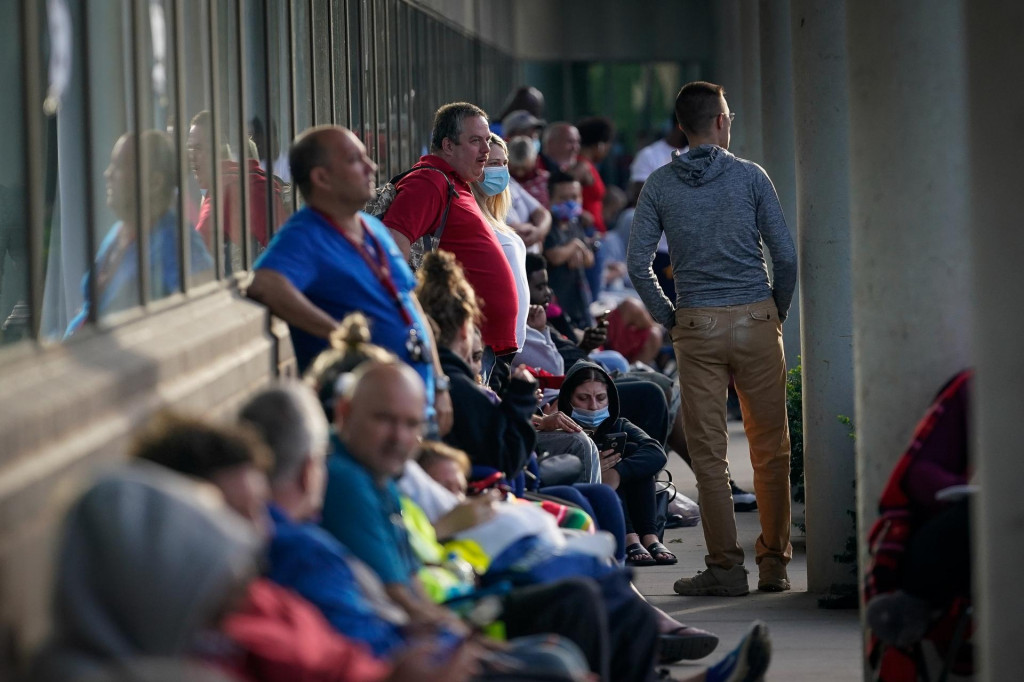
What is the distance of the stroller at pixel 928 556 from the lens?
4.44 metres

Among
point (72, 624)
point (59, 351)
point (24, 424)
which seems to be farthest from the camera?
point (59, 351)

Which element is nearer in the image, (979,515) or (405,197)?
(979,515)

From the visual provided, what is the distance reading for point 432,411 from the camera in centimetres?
493

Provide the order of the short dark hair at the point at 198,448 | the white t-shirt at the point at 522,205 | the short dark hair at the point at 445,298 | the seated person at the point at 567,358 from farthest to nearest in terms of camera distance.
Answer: the white t-shirt at the point at 522,205
the seated person at the point at 567,358
the short dark hair at the point at 445,298
the short dark hair at the point at 198,448

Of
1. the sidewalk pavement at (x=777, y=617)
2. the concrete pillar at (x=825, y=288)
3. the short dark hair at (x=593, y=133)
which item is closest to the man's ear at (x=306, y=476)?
the sidewalk pavement at (x=777, y=617)

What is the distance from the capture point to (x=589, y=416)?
7.47 meters

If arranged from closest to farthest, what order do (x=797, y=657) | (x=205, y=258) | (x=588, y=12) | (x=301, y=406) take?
(x=301, y=406), (x=205, y=258), (x=797, y=657), (x=588, y=12)

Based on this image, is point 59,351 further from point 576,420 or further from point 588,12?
point 588,12

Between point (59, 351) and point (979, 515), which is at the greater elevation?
point (59, 351)

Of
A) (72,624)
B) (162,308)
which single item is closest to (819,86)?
(162,308)

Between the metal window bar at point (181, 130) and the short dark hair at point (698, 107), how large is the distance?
2522 mm

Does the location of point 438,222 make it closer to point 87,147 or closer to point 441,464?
point 441,464

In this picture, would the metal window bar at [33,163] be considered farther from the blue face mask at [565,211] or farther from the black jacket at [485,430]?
the blue face mask at [565,211]

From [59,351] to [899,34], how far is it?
2.60 meters
